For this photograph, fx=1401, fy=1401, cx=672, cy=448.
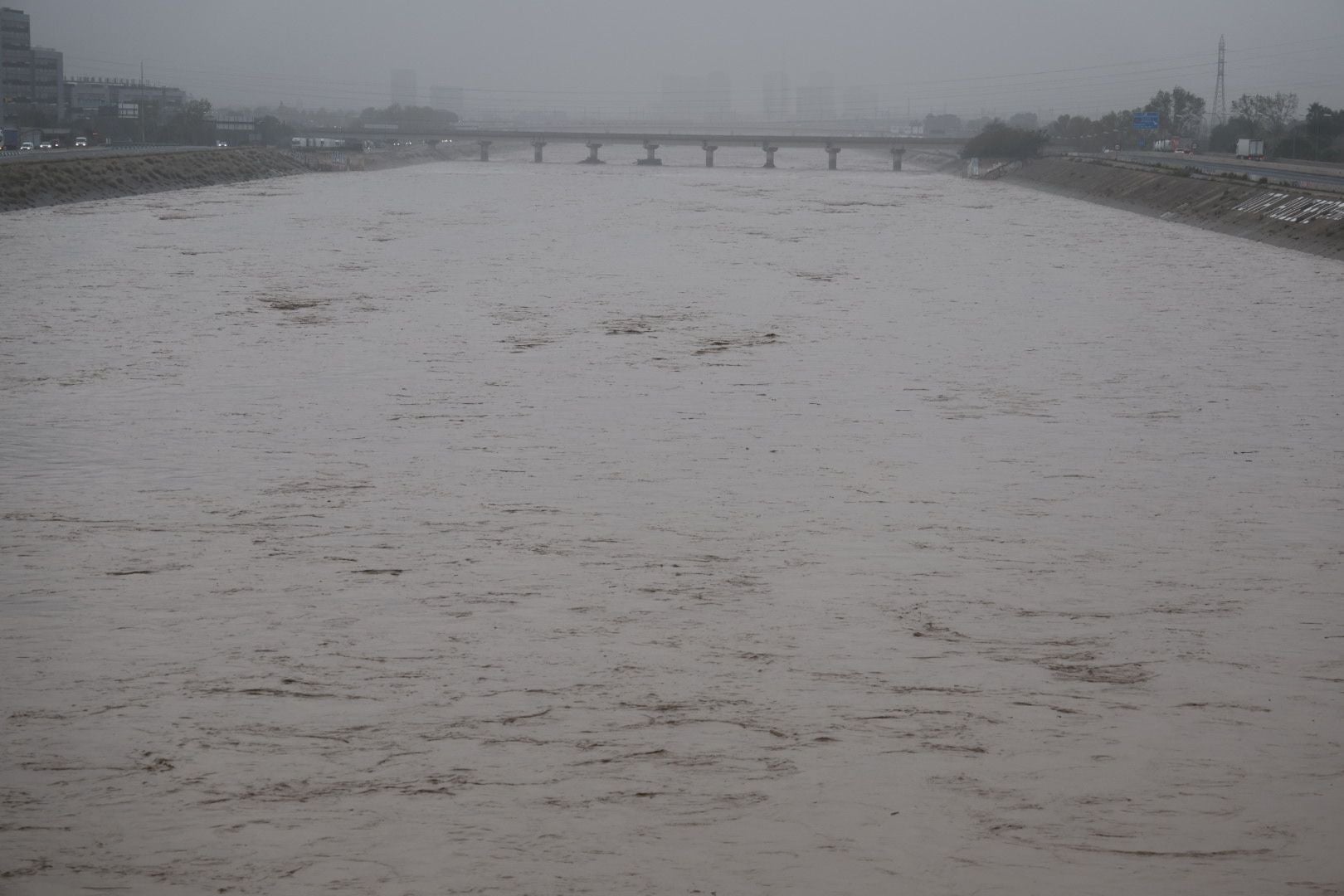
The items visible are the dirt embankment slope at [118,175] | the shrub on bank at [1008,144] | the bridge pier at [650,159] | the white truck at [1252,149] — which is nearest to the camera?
the dirt embankment slope at [118,175]

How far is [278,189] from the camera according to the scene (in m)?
64.2

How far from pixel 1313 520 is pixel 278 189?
5917 centimetres

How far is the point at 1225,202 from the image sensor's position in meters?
48.0

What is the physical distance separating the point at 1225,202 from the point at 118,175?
42000 millimetres

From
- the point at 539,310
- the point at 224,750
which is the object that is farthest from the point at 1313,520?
the point at 539,310

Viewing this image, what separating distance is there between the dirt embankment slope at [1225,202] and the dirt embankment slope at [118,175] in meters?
38.6

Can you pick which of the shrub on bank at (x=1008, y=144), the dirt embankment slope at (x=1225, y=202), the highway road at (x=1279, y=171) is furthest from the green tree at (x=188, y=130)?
the highway road at (x=1279, y=171)

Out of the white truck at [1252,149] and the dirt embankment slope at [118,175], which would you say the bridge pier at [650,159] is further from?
the white truck at [1252,149]

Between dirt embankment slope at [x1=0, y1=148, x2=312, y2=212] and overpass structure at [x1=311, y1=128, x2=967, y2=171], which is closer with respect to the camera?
dirt embankment slope at [x1=0, y1=148, x2=312, y2=212]

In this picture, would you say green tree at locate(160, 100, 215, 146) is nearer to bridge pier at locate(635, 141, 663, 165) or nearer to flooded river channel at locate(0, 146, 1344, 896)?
bridge pier at locate(635, 141, 663, 165)

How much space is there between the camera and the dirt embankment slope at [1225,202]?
38.4 m

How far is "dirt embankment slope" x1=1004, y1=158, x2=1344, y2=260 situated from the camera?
3844cm

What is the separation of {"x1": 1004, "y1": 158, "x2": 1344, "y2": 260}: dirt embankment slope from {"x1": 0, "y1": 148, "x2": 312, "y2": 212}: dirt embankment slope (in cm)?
3857

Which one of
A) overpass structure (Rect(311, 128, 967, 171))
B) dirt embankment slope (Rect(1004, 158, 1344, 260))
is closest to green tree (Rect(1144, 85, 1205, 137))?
overpass structure (Rect(311, 128, 967, 171))
